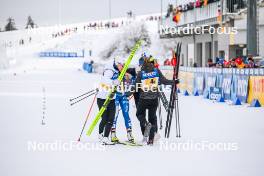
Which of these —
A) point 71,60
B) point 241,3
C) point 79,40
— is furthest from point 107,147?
point 79,40

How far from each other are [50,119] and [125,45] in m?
85.7

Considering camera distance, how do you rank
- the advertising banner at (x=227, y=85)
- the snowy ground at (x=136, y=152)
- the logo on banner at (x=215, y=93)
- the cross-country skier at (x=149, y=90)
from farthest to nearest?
the logo on banner at (x=215, y=93) → the advertising banner at (x=227, y=85) → the cross-country skier at (x=149, y=90) → the snowy ground at (x=136, y=152)

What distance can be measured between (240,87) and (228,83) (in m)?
1.40

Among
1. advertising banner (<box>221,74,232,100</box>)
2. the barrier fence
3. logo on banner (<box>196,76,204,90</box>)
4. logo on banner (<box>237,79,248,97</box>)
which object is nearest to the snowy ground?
the barrier fence

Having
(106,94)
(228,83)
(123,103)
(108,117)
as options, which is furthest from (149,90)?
(228,83)

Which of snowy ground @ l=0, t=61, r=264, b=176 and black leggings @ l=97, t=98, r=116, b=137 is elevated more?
black leggings @ l=97, t=98, r=116, b=137

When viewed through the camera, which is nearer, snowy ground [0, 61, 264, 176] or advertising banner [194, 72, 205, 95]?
snowy ground [0, 61, 264, 176]

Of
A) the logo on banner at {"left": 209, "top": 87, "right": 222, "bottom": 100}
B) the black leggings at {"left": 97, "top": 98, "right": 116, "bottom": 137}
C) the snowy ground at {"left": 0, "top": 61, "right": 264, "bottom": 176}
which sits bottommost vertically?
the snowy ground at {"left": 0, "top": 61, "right": 264, "bottom": 176}

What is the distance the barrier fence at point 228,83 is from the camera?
930 inches

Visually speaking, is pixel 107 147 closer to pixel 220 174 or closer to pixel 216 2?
pixel 220 174

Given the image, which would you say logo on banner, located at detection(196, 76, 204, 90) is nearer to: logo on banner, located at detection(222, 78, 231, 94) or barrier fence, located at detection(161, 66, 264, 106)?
barrier fence, located at detection(161, 66, 264, 106)

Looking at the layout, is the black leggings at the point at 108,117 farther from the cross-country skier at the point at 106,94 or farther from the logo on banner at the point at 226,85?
the logo on banner at the point at 226,85

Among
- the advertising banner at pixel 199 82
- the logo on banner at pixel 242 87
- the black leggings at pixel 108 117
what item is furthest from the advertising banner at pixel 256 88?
the black leggings at pixel 108 117

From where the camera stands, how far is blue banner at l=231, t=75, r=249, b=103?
24.5m
